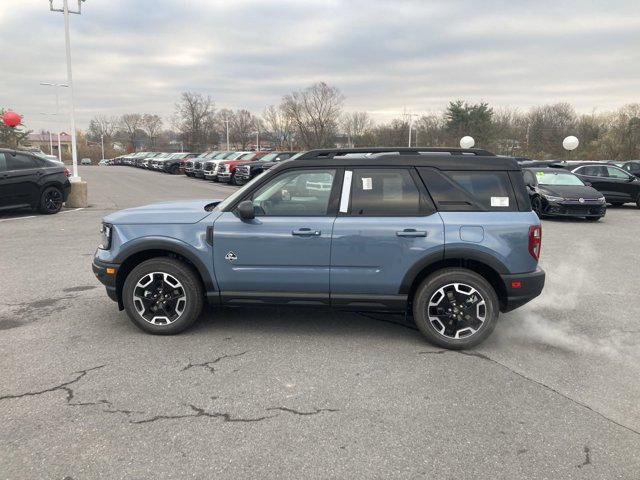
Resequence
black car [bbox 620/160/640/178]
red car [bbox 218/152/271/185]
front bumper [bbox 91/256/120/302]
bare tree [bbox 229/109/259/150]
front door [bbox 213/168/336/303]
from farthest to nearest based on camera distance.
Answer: bare tree [bbox 229/109/259/150]
red car [bbox 218/152/271/185]
black car [bbox 620/160/640/178]
front bumper [bbox 91/256/120/302]
front door [bbox 213/168/336/303]

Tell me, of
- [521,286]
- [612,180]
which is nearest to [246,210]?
[521,286]

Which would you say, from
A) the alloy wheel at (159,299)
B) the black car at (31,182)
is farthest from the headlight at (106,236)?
the black car at (31,182)

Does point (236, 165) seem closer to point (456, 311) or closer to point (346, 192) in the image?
point (346, 192)

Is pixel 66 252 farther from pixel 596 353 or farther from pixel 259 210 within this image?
pixel 596 353

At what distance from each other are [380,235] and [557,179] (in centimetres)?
1212

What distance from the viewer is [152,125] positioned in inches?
3996

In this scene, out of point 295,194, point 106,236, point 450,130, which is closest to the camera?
point 295,194

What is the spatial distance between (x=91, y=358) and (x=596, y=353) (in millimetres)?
4395

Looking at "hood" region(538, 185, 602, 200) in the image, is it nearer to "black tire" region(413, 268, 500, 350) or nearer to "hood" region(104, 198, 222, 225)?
"black tire" region(413, 268, 500, 350)

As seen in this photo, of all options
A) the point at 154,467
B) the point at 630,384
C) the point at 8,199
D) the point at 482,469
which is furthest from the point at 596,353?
the point at 8,199

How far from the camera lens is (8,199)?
1163 centimetres

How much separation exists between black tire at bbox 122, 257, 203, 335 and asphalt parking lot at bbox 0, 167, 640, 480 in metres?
0.12

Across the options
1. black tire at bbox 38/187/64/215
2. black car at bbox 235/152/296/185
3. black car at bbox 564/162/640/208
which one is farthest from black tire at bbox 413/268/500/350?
black car at bbox 235/152/296/185

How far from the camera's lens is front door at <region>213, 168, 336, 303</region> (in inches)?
169
